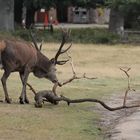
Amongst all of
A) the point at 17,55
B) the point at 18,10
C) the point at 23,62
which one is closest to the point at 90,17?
the point at 18,10

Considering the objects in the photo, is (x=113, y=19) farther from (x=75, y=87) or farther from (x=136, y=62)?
(x=75, y=87)

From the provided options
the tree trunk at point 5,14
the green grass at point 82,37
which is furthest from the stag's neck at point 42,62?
the tree trunk at point 5,14

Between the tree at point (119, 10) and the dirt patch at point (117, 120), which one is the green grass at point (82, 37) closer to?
the tree at point (119, 10)

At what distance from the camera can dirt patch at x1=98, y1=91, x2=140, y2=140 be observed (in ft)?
40.8

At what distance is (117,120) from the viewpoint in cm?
1455

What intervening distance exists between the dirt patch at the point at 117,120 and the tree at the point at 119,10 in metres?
26.5

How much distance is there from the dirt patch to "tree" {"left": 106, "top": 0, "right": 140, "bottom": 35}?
86.9 feet

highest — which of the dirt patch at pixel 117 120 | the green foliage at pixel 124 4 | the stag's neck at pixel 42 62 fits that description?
the stag's neck at pixel 42 62

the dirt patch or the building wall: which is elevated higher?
the dirt patch

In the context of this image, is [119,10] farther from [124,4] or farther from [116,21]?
[116,21]

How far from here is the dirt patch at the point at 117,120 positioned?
12.4 metres

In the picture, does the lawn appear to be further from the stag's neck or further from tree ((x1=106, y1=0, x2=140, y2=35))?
tree ((x1=106, y1=0, x2=140, y2=35))

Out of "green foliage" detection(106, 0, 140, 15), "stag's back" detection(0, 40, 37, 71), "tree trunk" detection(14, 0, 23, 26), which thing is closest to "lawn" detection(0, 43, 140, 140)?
"stag's back" detection(0, 40, 37, 71)

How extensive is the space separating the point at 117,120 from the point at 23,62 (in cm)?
304
